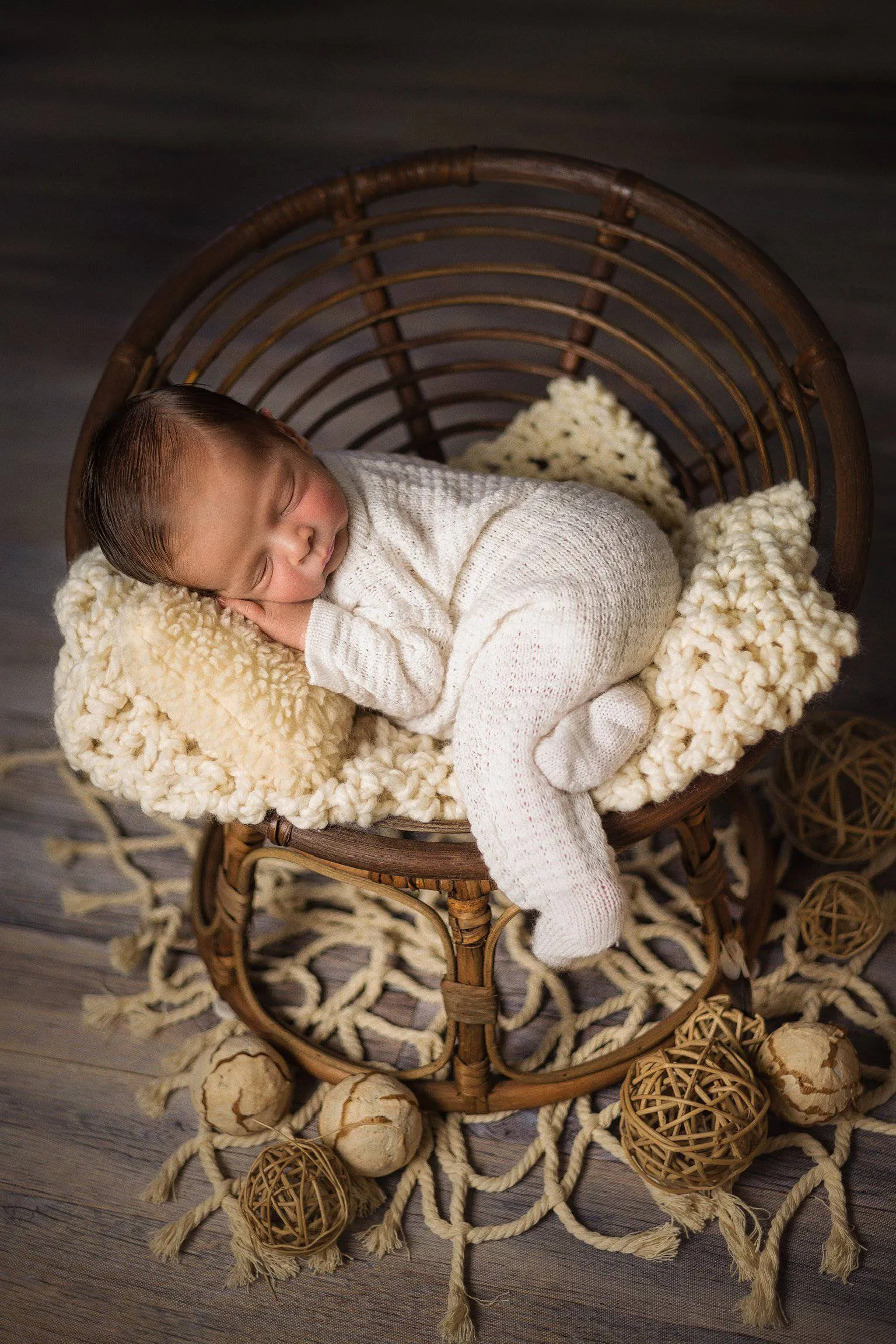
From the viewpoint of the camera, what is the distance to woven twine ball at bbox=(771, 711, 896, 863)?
4.14 feet

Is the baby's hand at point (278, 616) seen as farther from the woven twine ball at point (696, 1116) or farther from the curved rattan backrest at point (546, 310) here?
the woven twine ball at point (696, 1116)

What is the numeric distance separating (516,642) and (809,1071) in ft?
1.56

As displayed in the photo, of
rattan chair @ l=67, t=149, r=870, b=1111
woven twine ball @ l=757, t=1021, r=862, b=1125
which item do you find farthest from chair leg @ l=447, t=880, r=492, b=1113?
woven twine ball @ l=757, t=1021, r=862, b=1125

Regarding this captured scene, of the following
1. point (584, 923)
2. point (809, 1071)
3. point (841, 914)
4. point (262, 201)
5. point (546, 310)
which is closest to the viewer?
point (584, 923)

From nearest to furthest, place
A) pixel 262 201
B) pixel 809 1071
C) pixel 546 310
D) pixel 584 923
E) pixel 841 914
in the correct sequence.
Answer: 1. pixel 584 923
2. pixel 809 1071
3. pixel 841 914
4. pixel 546 310
5. pixel 262 201

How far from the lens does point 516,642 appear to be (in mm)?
995

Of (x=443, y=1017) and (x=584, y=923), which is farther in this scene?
(x=443, y=1017)

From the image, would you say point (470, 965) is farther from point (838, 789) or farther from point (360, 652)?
point (838, 789)

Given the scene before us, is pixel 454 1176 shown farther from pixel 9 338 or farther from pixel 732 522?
pixel 9 338

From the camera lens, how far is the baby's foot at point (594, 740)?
94cm

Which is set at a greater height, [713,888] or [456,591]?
[456,591]

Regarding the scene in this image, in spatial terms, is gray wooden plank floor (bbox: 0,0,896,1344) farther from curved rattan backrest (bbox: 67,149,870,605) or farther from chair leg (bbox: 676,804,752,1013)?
curved rattan backrest (bbox: 67,149,870,605)

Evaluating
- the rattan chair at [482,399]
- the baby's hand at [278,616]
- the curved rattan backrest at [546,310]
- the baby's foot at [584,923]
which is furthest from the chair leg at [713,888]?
the baby's hand at [278,616]

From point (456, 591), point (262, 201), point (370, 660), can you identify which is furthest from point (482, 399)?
point (262, 201)
